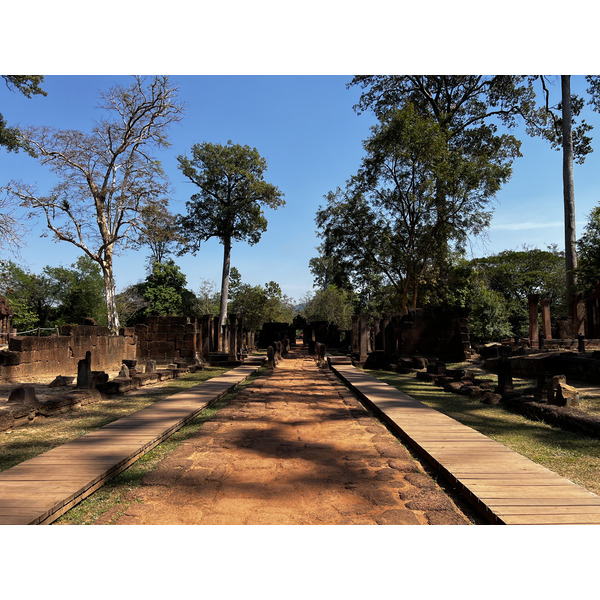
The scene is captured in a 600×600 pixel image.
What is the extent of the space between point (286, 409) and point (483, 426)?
3.20m

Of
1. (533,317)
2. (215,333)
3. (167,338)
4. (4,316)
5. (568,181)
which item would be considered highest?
(568,181)

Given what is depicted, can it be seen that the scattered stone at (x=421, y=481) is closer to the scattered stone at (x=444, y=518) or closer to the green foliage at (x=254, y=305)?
the scattered stone at (x=444, y=518)

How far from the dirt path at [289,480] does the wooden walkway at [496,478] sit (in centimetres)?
20

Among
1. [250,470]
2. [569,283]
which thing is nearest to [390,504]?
[250,470]

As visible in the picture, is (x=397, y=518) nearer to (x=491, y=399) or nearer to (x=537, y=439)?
(x=537, y=439)

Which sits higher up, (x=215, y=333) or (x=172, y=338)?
(x=215, y=333)

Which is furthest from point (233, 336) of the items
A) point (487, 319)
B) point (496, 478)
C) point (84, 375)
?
point (496, 478)

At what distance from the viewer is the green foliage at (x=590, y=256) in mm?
18016

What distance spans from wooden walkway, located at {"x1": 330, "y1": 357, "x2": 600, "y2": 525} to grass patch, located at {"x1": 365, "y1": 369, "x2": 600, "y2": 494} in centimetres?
27

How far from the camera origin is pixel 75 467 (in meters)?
3.76

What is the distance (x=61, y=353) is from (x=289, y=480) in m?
11.7

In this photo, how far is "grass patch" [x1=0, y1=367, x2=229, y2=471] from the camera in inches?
181

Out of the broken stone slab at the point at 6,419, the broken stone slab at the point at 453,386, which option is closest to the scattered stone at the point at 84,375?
the broken stone slab at the point at 6,419

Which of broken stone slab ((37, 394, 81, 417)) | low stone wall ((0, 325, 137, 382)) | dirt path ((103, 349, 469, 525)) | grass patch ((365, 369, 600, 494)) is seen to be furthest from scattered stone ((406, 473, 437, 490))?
low stone wall ((0, 325, 137, 382))
